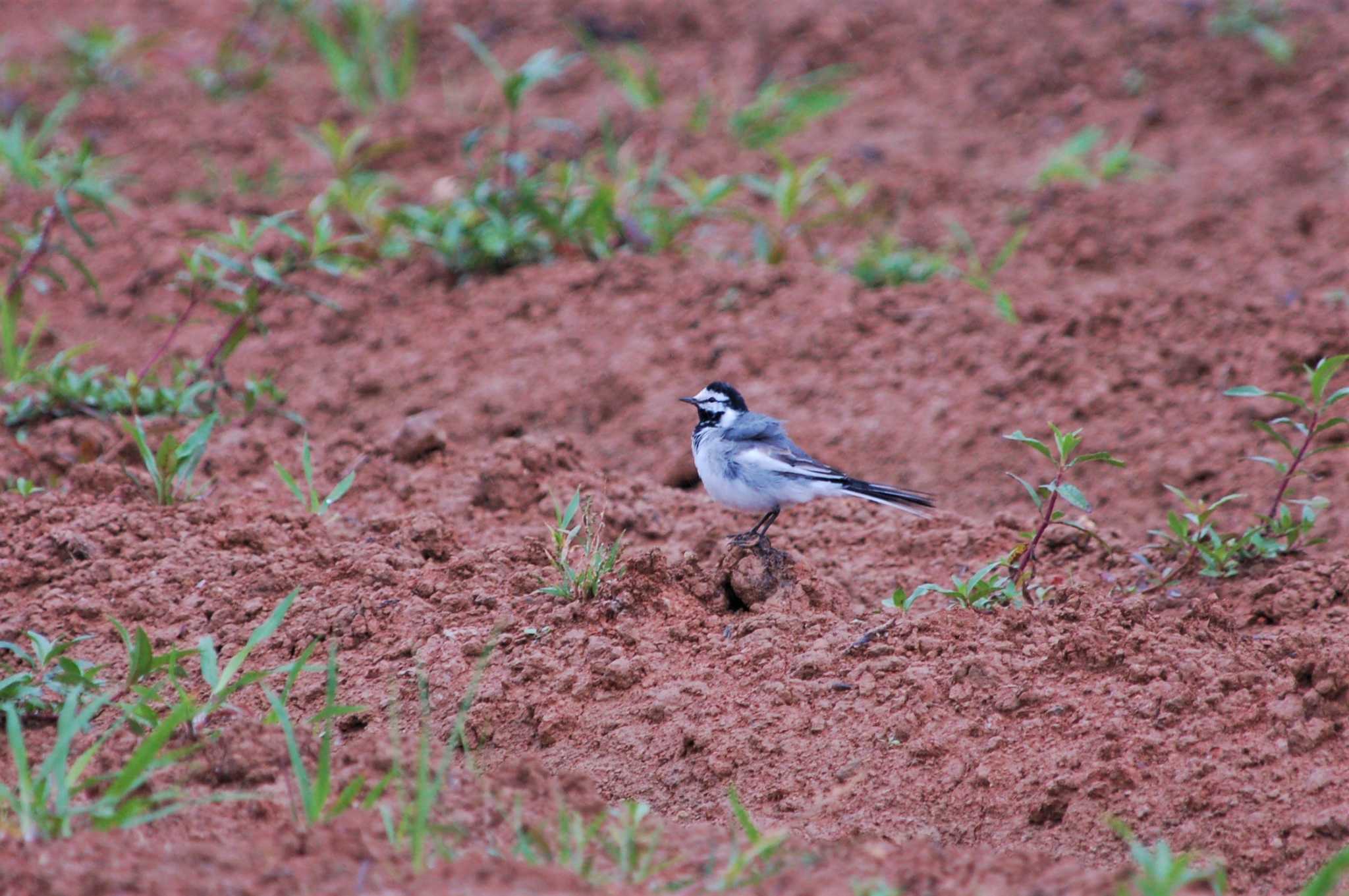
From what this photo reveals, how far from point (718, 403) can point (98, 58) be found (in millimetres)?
6734

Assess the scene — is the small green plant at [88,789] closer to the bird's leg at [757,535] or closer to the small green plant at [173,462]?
the small green plant at [173,462]

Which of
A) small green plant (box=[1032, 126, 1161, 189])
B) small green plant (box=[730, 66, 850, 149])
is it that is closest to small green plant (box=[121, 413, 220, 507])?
small green plant (box=[730, 66, 850, 149])

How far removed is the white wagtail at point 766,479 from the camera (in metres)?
5.10

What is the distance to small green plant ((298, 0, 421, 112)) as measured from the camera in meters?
9.79

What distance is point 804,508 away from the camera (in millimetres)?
6109

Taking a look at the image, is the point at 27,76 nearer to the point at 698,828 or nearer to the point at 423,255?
the point at 423,255

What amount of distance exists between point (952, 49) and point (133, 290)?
20.0 feet

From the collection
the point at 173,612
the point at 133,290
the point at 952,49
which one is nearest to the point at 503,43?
the point at 952,49

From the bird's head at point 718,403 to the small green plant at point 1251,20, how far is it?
6053 millimetres

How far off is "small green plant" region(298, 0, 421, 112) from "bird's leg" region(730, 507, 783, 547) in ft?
18.2

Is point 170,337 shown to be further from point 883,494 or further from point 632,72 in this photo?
point 632,72

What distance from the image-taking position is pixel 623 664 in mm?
4363

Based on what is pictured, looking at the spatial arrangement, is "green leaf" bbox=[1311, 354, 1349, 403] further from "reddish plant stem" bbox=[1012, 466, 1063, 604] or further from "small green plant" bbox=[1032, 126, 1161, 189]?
"small green plant" bbox=[1032, 126, 1161, 189]

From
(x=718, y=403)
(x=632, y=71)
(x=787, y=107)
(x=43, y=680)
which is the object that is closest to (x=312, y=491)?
(x=43, y=680)
